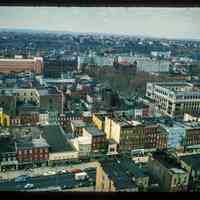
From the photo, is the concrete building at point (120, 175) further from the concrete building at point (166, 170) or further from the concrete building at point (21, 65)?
the concrete building at point (21, 65)

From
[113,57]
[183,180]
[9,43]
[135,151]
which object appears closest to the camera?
[183,180]

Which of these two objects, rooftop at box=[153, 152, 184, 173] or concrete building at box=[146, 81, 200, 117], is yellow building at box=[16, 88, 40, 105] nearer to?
concrete building at box=[146, 81, 200, 117]

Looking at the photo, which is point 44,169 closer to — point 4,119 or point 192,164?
point 4,119

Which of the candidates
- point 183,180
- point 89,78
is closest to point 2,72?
→ point 89,78

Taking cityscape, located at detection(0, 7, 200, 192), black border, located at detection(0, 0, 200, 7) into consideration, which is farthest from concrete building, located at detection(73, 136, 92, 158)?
Result: black border, located at detection(0, 0, 200, 7)

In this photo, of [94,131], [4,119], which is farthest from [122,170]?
[4,119]

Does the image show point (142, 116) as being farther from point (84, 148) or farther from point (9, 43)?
point (9, 43)
